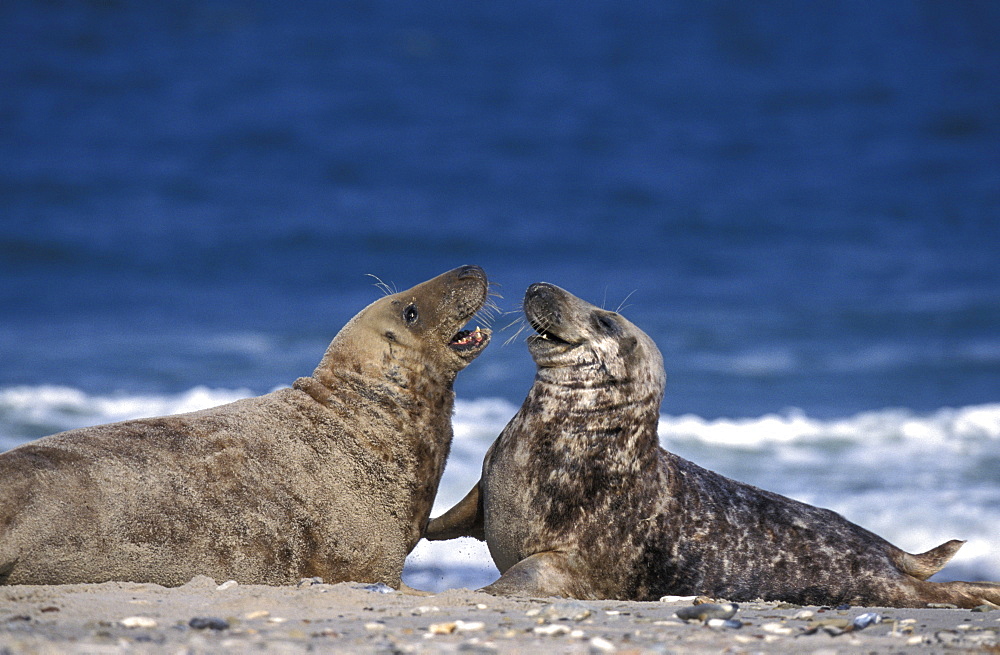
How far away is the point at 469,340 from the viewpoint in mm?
7336

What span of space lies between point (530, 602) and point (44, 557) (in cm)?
233

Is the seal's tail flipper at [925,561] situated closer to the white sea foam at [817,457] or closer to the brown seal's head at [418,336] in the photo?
the white sea foam at [817,457]

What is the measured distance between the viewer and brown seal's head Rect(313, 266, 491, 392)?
723 centimetres

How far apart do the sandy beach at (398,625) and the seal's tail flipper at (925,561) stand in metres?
1.50

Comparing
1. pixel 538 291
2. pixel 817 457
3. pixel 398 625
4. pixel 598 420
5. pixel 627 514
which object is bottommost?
pixel 398 625

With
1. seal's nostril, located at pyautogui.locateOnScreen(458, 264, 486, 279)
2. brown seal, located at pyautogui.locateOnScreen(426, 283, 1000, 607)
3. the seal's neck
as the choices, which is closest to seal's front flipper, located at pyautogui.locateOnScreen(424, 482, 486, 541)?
brown seal, located at pyautogui.locateOnScreen(426, 283, 1000, 607)

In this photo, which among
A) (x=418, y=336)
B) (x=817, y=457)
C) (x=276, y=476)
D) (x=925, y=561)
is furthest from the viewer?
(x=817, y=457)

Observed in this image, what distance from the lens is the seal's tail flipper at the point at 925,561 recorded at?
7543 millimetres

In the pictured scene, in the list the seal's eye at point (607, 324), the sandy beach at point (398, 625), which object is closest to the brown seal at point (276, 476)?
the sandy beach at point (398, 625)

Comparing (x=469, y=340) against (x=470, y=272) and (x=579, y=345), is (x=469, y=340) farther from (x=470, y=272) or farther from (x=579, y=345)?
(x=579, y=345)

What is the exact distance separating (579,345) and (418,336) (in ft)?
3.58

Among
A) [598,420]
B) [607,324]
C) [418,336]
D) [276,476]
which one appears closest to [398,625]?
[276,476]

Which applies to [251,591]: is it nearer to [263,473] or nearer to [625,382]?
[263,473]

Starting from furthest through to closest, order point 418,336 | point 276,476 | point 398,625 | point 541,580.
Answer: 1. point 418,336
2. point 541,580
3. point 276,476
4. point 398,625
